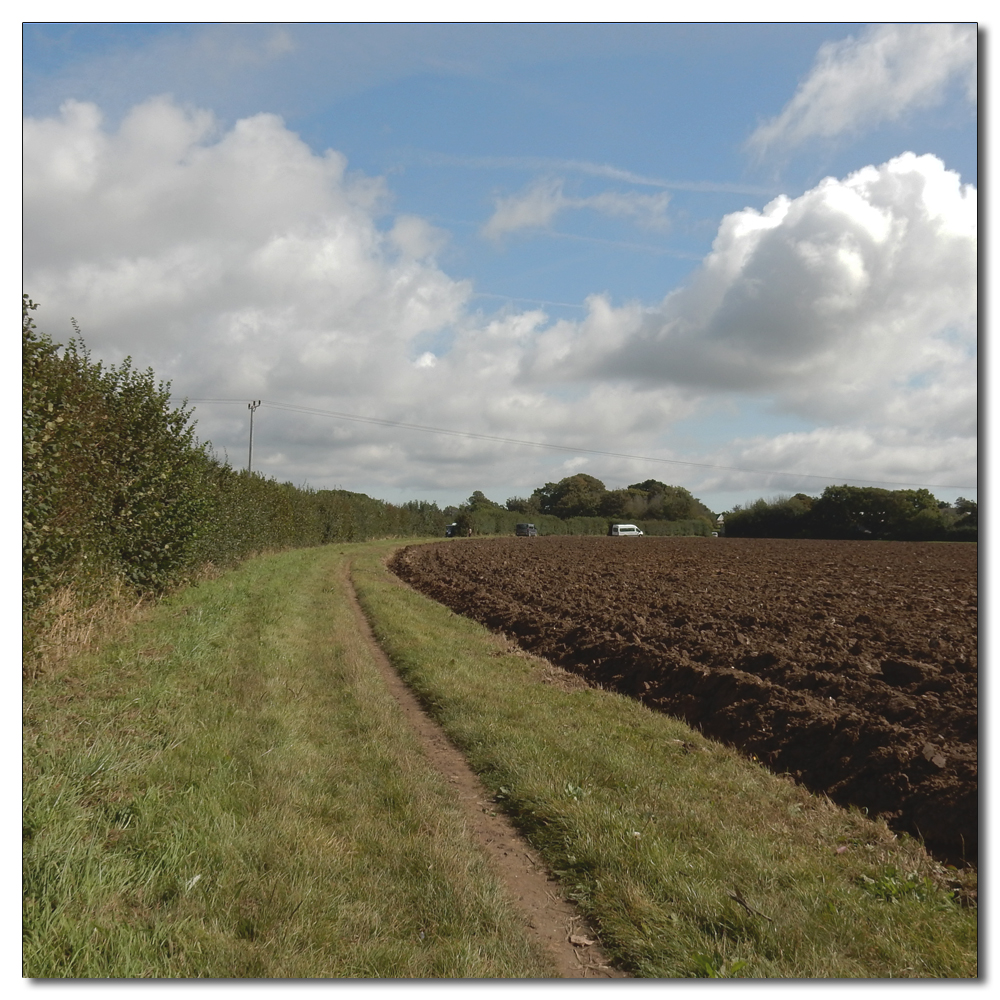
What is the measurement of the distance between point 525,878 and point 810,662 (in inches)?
244

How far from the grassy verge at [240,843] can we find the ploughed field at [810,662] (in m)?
3.54

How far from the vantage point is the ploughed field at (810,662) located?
591 centimetres

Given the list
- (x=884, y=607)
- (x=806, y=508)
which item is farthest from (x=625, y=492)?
(x=884, y=607)

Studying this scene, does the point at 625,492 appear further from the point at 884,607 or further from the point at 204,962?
the point at 204,962

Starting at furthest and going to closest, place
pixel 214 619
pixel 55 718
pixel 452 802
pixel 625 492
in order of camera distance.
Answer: pixel 625 492, pixel 214 619, pixel 55 718, pixel 452 802

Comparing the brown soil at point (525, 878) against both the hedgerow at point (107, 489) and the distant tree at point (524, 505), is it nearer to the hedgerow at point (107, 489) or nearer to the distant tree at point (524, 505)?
the hedgerow at point (107, 489)

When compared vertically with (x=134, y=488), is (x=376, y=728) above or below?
below

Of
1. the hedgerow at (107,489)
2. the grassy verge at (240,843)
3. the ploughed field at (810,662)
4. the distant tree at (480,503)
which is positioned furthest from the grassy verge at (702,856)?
the distant tree at (480,503)

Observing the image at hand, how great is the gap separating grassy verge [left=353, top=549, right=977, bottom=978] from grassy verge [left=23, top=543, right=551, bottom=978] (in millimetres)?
657

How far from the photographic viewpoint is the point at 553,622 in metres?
14.3

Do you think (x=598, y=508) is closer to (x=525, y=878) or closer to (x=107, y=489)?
(x=107, y=489)

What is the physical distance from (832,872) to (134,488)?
1416 cm

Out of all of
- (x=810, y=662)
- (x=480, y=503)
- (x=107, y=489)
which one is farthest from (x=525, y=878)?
(x=480, y=503)

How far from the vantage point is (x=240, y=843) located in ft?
14.7
